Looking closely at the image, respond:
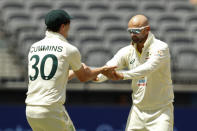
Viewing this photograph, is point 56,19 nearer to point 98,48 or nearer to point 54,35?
point 54,35

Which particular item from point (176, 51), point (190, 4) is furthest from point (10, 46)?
point (190, 4)

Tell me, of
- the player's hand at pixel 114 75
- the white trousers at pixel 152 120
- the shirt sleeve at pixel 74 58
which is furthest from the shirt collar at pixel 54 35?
the white trousers at pixel 152 120

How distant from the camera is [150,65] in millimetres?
5836

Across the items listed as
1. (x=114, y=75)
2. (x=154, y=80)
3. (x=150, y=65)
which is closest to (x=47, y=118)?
(x=114, y=75)

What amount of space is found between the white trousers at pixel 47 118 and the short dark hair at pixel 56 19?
34.7 inches

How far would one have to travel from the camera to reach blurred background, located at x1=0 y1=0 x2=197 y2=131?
33.4ft

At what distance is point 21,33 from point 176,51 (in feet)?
13.2

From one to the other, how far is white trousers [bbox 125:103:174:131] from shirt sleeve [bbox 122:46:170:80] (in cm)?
52

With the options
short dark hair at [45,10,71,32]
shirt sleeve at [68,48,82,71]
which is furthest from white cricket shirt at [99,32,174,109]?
short dark hair at [45,10,71,32]

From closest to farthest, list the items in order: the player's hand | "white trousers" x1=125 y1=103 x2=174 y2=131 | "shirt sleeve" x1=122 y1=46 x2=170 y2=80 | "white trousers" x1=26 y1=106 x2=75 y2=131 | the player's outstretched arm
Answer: "white trousers" x1=26 y1=106 x2=75 y2=131 < the player's outstretched arm < "shirt sleeve" x1=122 y1=46 x2=170 y2=80 < "white trousers" x1=125 y1=103 x2=174 y2=131 < the player's hand

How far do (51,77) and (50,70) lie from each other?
0.07 metres

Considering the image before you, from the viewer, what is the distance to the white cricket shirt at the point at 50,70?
5.06 meters

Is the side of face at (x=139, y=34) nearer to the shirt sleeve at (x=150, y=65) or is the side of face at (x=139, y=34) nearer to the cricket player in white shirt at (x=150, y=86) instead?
the cricket player in white shirt at (x=150, y=86)

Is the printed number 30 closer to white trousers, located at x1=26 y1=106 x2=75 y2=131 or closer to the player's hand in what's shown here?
white trousers, located at x1=26 y1=106 x2=75 y2=131
